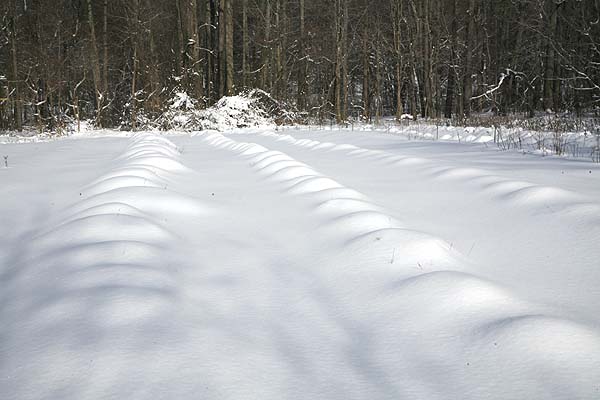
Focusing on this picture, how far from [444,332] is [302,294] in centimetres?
58

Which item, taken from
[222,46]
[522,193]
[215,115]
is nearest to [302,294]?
[522,193]

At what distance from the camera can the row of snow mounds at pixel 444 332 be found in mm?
1181

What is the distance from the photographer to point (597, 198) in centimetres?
315

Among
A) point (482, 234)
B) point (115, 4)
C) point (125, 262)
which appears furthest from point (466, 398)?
point (115, 4)

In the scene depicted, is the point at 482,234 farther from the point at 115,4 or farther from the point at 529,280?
the point at 115,4

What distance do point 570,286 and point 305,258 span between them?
1115mm

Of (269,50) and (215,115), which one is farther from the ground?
(269,50)

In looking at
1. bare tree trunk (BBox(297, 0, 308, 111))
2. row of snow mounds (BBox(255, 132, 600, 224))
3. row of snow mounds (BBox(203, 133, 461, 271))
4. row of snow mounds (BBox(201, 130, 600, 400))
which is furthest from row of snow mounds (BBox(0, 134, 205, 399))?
bare tree trunk (BBox(297, 0, 308, 111))

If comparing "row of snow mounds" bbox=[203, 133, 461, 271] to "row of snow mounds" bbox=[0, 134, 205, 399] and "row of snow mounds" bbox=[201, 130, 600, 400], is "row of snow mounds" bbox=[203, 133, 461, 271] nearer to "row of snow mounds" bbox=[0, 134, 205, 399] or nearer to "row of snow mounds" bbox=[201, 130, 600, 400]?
"row of snow mounds" bbox=[201, 130, 600, 400]

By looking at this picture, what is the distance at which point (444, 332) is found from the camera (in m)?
1.44

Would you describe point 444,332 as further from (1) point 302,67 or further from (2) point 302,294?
(1) point 302,67

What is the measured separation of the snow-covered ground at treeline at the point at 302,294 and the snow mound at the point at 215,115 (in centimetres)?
996

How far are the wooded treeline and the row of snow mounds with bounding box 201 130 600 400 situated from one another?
13.4 meters

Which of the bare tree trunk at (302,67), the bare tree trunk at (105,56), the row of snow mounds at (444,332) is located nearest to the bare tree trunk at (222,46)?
the bare tree trunk at (302,67)
